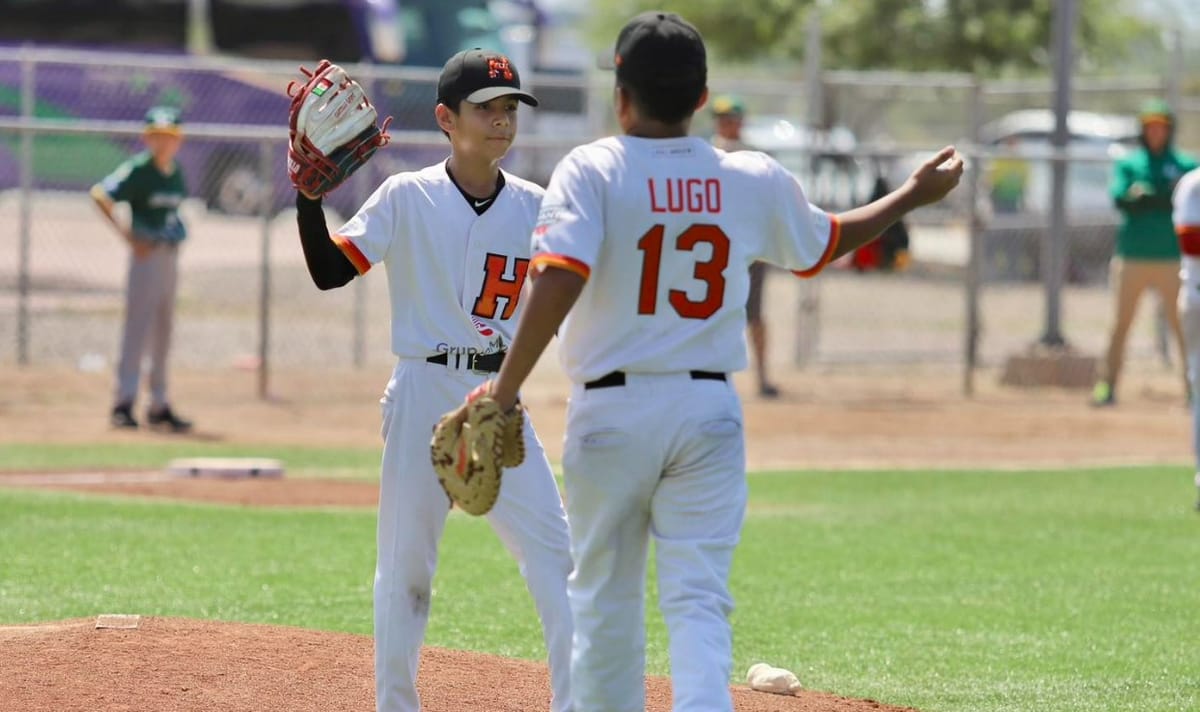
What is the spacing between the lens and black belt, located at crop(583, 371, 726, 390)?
→ 4.38 metres

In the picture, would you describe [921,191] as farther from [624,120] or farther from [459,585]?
[459,585]

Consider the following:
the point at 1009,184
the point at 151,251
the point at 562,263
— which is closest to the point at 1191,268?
the point at 562,263

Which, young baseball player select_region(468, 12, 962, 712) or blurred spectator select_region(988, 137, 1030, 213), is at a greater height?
blurred spectator select_region(988, 137, 1030, 213)

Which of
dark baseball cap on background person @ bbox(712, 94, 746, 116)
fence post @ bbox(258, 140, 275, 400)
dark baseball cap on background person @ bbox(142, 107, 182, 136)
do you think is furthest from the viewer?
fence post @ bbox(258, 140, 275, 400)

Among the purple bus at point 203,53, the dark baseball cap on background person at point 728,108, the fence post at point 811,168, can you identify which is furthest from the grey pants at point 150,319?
the purple bus at point 203,53

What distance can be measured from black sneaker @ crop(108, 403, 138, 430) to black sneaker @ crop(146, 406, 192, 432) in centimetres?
15

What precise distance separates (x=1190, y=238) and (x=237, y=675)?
5.91m

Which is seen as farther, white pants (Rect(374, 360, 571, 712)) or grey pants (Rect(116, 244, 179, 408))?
grey pants (Rect(116, 244, 179, 408))

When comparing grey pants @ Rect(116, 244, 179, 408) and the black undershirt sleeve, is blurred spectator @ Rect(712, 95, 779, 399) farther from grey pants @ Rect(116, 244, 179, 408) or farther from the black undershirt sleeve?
the black undershirt sleeve

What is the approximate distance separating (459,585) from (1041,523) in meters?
3.84

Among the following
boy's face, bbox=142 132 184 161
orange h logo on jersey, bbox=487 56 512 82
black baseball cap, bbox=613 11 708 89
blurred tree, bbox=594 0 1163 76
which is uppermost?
blurred tree, bbox=594 0 1163 76

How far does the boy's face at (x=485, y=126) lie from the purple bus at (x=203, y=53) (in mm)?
18660

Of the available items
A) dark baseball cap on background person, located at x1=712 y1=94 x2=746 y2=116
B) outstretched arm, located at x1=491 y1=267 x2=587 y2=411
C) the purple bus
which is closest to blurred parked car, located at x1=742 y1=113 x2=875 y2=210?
dark baseball cap on background person, located at x1=712 y1=94 x2=746 y2=116

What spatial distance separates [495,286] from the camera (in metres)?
5.27
